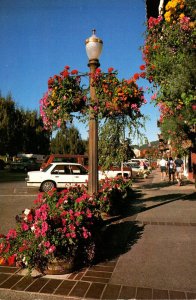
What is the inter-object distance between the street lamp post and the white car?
7053mm

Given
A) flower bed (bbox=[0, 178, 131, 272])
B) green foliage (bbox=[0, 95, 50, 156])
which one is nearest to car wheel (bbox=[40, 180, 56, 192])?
flower bed (bbox=[0, 178, 131, 272])

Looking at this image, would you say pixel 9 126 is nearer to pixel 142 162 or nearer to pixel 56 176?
pixel 142 162

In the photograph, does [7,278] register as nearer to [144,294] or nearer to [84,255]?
[84,255]

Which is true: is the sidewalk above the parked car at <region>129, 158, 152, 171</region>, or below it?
below

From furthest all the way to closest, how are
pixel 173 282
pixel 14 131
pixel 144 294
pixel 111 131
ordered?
pixel 14 131 → pixel 111 131 → pixel 173 282 → pixel 144 294

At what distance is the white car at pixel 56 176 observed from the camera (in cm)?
1338

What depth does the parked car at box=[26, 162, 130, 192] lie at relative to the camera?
1337 cm

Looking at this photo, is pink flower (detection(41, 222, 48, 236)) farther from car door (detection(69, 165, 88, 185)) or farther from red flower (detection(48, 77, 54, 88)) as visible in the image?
car door (detection(69, 165, 88, 185))

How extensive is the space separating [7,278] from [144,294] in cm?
183

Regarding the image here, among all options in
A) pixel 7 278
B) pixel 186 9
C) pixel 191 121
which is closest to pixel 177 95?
pixel 191 121

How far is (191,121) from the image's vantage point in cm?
614

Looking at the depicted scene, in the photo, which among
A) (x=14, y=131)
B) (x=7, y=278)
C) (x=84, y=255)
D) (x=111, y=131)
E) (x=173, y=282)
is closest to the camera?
(x=173, y=282)

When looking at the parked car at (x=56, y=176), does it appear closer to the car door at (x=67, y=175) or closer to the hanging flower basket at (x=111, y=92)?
the car door at (x=67, y=175)

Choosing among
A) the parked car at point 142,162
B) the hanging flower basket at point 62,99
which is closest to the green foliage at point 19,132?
the parked car at point 142,162
